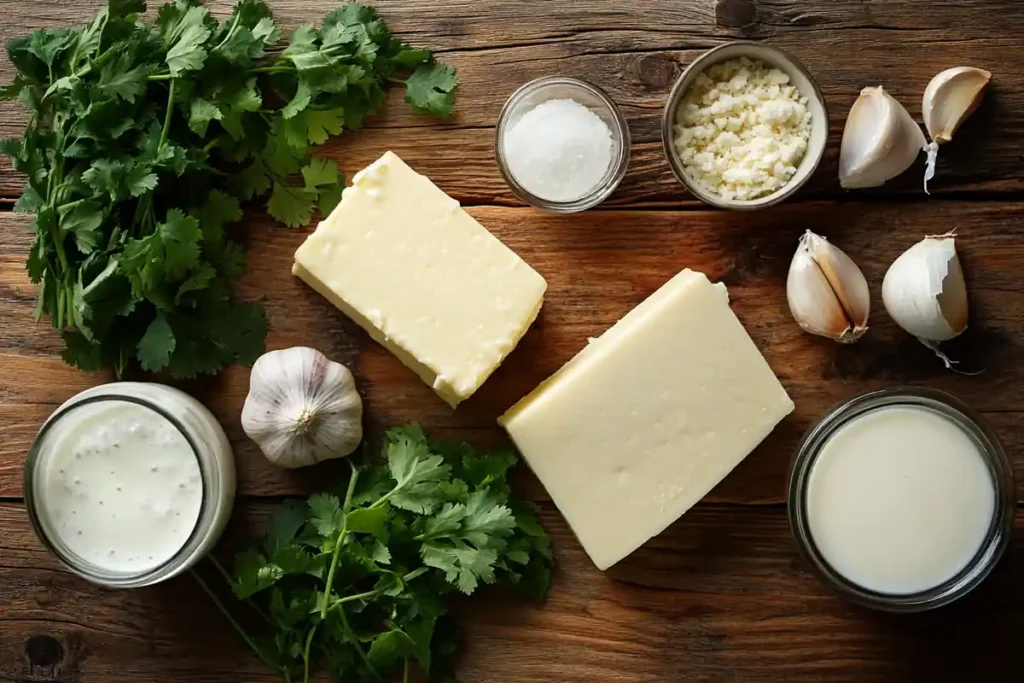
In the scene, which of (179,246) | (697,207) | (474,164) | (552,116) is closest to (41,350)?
(179,246)

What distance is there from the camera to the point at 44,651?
1671 mm

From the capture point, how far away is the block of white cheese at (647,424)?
157 centimetres

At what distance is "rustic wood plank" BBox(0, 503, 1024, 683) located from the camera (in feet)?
5.41

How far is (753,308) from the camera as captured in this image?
5.46 feet

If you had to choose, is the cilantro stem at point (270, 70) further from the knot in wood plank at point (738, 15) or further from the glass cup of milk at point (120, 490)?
the knot in wood plank at point (738, 15)

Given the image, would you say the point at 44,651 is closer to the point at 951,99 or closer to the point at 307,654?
the point at 307,654

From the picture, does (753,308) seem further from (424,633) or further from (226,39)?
(226,39)

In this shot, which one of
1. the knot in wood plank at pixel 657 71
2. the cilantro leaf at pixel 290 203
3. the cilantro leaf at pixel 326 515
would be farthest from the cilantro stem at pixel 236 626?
the knot in wood plank at pixel 657 71

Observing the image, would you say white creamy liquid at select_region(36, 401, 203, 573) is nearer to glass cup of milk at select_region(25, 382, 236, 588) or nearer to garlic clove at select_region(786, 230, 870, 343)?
glass cup of milk at select_region(25, 382, 236, 588)

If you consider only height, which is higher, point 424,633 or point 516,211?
point 516,211

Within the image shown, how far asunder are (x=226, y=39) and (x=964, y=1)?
1.30m

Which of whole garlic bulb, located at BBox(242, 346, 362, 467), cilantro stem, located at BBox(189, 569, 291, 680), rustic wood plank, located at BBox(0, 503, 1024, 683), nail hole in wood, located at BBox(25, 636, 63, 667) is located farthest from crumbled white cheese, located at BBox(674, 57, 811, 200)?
nail hole in wood, located at BBox(25, 636, 63, 667)

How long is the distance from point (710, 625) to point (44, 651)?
1.20 meters

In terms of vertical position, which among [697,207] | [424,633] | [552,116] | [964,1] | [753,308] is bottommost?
[424,633]
